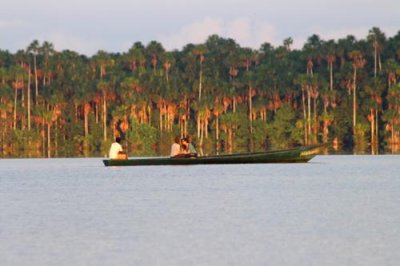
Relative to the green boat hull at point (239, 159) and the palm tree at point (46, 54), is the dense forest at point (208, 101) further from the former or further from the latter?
the green boat hull at point (239, 159)

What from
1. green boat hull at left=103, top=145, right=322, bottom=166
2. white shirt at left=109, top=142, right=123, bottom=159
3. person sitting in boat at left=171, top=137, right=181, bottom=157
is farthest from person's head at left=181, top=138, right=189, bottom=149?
white shirt at left=109, top=142, right=123, bottom=159

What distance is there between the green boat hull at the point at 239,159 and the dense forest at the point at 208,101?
60614 mm

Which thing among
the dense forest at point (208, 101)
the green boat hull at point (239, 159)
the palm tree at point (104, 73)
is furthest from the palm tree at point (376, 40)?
the green boat hull at point (239, 159)

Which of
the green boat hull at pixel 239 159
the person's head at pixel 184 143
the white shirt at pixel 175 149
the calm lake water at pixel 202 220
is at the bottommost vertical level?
the calm lake water at pixel 202 220

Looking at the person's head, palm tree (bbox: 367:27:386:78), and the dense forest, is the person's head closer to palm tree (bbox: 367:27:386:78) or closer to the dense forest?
the dense forest

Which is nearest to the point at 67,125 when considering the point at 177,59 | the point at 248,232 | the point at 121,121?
the point at 121,121

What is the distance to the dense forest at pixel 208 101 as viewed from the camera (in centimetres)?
13962

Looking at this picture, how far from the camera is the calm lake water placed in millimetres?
25016

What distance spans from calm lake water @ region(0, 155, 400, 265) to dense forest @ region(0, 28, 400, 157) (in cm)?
7774

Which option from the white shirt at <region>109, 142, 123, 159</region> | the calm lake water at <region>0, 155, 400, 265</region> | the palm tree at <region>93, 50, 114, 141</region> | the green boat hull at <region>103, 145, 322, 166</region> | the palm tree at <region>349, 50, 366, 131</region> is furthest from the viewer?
the palm tree at <region>93, 50, 114, 141</region>

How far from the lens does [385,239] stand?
27.2 metres

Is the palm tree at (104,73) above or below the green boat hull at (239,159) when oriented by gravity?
above

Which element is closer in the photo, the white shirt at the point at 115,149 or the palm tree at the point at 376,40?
the white shirt at the point at 115,149

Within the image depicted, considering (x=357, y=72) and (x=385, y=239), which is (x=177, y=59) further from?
(x=385, y=239)
